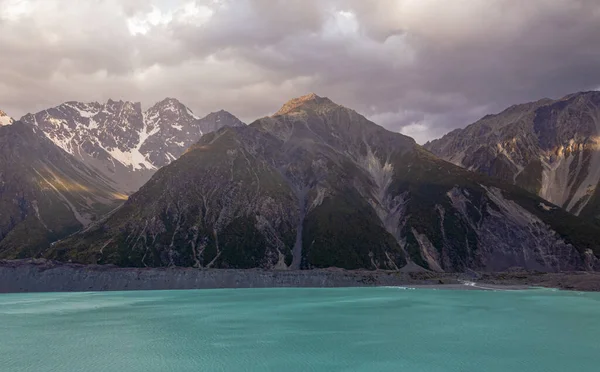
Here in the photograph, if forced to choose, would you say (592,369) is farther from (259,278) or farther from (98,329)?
(259,278)

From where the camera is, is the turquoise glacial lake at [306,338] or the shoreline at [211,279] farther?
the shoreline at [211,279]

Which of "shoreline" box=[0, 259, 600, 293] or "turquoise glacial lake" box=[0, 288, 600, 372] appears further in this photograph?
"shoreline" box=[0, 259, 600, 293]

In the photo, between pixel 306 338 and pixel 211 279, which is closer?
pixel 306 338

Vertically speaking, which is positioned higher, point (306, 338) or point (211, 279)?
point (211, 279)

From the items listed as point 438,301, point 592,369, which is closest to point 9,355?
point 592,369
